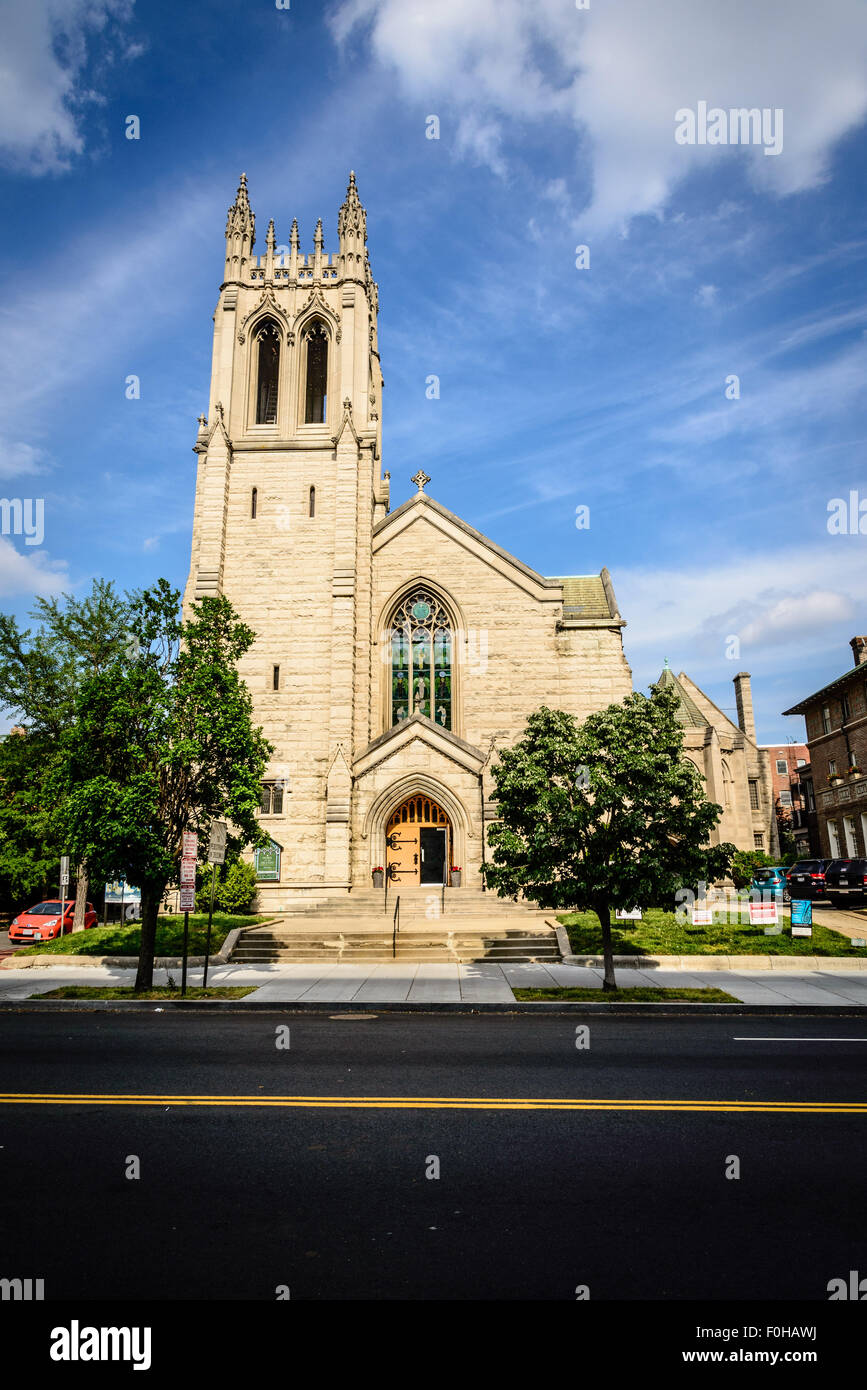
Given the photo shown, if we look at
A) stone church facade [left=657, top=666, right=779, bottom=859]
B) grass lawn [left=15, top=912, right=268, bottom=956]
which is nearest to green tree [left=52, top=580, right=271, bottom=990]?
grass lawn [left=15, top=912, right=268, bottom=956]

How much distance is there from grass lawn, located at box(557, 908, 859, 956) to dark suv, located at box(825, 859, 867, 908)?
232 inches

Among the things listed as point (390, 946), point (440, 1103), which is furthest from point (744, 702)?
point (440, 1103)

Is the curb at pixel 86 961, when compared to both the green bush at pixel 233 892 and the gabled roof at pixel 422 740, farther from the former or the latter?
the gabled roof at pixel 422 740

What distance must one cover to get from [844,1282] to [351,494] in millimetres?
29780

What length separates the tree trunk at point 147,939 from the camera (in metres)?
16.0

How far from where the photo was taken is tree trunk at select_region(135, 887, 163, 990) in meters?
16.0

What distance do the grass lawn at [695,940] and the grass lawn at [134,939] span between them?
30.4ft

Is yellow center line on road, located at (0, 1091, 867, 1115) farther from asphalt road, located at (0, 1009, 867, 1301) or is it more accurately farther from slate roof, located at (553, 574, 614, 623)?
slate roof, located at (553, 574, 614, 623)

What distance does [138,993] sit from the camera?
15.5 m

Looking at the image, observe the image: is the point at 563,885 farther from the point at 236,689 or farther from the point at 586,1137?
the point at 586,1137

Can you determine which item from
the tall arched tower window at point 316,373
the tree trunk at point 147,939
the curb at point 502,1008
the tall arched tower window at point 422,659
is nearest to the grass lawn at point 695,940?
the curb at point 502,1008

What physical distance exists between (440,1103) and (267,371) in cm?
3357

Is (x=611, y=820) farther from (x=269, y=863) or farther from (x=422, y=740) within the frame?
(x=269, y=863)

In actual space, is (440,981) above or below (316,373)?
below
